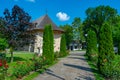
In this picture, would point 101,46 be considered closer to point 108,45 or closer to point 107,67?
point 108,45

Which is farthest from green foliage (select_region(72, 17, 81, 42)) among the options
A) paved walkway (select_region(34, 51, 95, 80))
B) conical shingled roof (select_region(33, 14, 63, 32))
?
paved walkway (select_region(34, 51, 95, 80))

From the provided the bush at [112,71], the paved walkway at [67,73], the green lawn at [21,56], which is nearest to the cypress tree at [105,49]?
the bush at [112,71]

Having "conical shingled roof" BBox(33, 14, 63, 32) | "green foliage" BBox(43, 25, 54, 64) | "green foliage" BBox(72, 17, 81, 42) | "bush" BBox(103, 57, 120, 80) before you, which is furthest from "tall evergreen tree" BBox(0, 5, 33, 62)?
"green foliage" BBox(72, 17, 81, 42)

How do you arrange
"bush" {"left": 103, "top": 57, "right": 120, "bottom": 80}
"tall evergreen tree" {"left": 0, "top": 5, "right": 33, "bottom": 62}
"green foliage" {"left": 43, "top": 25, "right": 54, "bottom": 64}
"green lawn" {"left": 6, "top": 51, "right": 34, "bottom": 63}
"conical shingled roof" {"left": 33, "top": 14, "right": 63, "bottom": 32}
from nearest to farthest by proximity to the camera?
"bush" {"left": 103, "top": 57, "right": 120, "bottom": 80}
"green foliage" {"left": 43, "top": 25, "right": 54, "bottom": 64}
"tall evergreen tree" {"left": 0, "top": 5, "right": 33, "bottom": 62}
"green lawn" {"left": 6, "top": 51, "right": 34, "bottom": 63}
"conical shingled roof" {"left": 33, "top": 14, "right": 63, "bottom": 32}

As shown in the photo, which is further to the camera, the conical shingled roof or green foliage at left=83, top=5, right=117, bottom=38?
green foliage at left=83, top=5, right=117, bottom=38

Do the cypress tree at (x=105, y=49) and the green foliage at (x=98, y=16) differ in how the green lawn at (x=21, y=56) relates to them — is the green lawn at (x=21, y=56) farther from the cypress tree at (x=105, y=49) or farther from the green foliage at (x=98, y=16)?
the green foliage at (x=98, y=16)

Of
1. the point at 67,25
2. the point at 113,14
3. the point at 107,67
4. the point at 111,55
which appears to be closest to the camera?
the point at 107,67

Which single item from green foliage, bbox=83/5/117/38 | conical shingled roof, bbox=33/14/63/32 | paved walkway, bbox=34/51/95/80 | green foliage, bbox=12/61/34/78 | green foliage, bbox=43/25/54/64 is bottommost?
paved walkway, bbox=34/51/95/80

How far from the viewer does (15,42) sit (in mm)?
20219

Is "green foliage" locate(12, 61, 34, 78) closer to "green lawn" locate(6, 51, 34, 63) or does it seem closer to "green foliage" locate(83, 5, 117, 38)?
"green lawn" locate(6, 51, 34, 63)

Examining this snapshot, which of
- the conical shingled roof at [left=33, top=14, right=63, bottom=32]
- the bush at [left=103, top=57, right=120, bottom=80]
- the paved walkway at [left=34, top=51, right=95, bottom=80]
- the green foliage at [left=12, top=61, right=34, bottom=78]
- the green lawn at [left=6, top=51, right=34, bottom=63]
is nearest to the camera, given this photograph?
the bush at [left=103, top=57, right=120, bottom=80]

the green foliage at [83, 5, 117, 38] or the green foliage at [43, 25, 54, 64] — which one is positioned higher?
the green foliage at [83, 5, 117, 38]

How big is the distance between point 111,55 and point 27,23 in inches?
390

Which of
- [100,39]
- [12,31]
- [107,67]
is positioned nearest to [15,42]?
[12,31]
